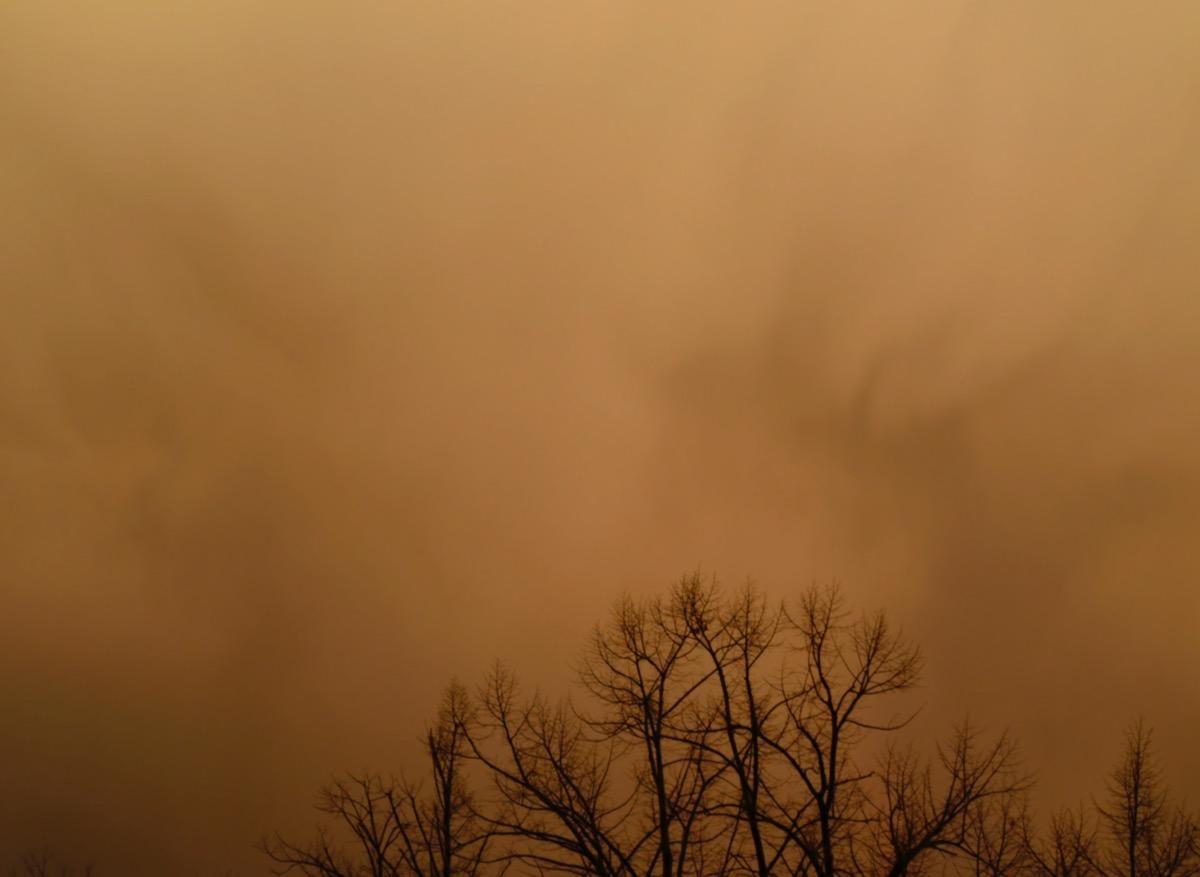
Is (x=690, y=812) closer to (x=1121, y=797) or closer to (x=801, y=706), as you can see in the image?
(x=801, y=706)

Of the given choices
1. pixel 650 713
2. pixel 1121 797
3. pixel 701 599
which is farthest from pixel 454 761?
pixel 1121 797

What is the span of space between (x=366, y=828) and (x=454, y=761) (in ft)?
9.26

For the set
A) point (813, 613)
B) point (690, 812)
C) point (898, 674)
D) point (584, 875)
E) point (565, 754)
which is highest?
point (813, 613)

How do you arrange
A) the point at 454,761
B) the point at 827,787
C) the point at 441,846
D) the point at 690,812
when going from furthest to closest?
the point at 454,761
the point at 441,846
the point at 690,812
the point at 827,787

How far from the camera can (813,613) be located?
2211cm

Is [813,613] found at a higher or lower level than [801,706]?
higher

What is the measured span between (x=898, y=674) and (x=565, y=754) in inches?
318

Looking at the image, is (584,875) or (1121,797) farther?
(1121,797)

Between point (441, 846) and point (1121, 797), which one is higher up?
point (1121, 797)

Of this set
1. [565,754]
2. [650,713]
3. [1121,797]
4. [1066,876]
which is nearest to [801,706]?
[650,713]

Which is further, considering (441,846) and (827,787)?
(441,846)

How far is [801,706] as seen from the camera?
842 inches

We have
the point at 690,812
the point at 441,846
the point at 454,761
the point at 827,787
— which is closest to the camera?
the point at 827,787

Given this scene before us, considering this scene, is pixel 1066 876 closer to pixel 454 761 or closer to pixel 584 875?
pixel 584 875
